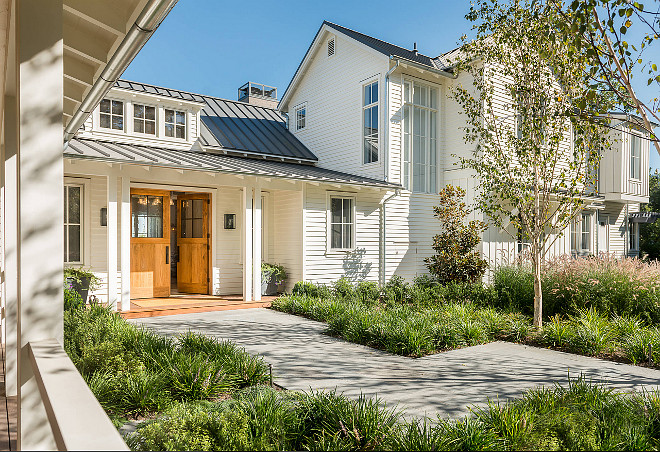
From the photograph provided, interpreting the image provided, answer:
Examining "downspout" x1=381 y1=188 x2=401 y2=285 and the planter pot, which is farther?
"downspout" x1=381 y1=188 x2=401 y2=285

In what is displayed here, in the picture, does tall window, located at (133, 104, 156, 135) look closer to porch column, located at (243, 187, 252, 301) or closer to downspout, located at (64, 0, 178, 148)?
porch column, located at (243, 187, 252, 301)

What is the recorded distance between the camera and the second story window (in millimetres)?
11081

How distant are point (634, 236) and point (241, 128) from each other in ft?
63.6

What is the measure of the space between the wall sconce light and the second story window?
327 centimetres

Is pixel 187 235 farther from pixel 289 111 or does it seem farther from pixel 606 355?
pixel 606 355

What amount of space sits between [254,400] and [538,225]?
18.4 ft

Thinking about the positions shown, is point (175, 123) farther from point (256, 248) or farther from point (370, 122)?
point (370, 122)

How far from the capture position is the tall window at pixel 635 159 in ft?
63.4

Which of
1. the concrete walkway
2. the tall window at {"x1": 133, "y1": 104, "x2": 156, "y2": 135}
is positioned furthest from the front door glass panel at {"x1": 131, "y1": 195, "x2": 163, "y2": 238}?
the concrete walkway

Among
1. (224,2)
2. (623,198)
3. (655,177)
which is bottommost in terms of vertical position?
(623,198)

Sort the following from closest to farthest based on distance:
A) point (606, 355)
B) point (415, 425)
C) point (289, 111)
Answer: point (415, 425), point (606, 355), point (289, 111)

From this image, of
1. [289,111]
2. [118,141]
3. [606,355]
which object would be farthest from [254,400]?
[289,111]

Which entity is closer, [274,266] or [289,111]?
[274,266]

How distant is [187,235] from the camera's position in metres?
11.9
